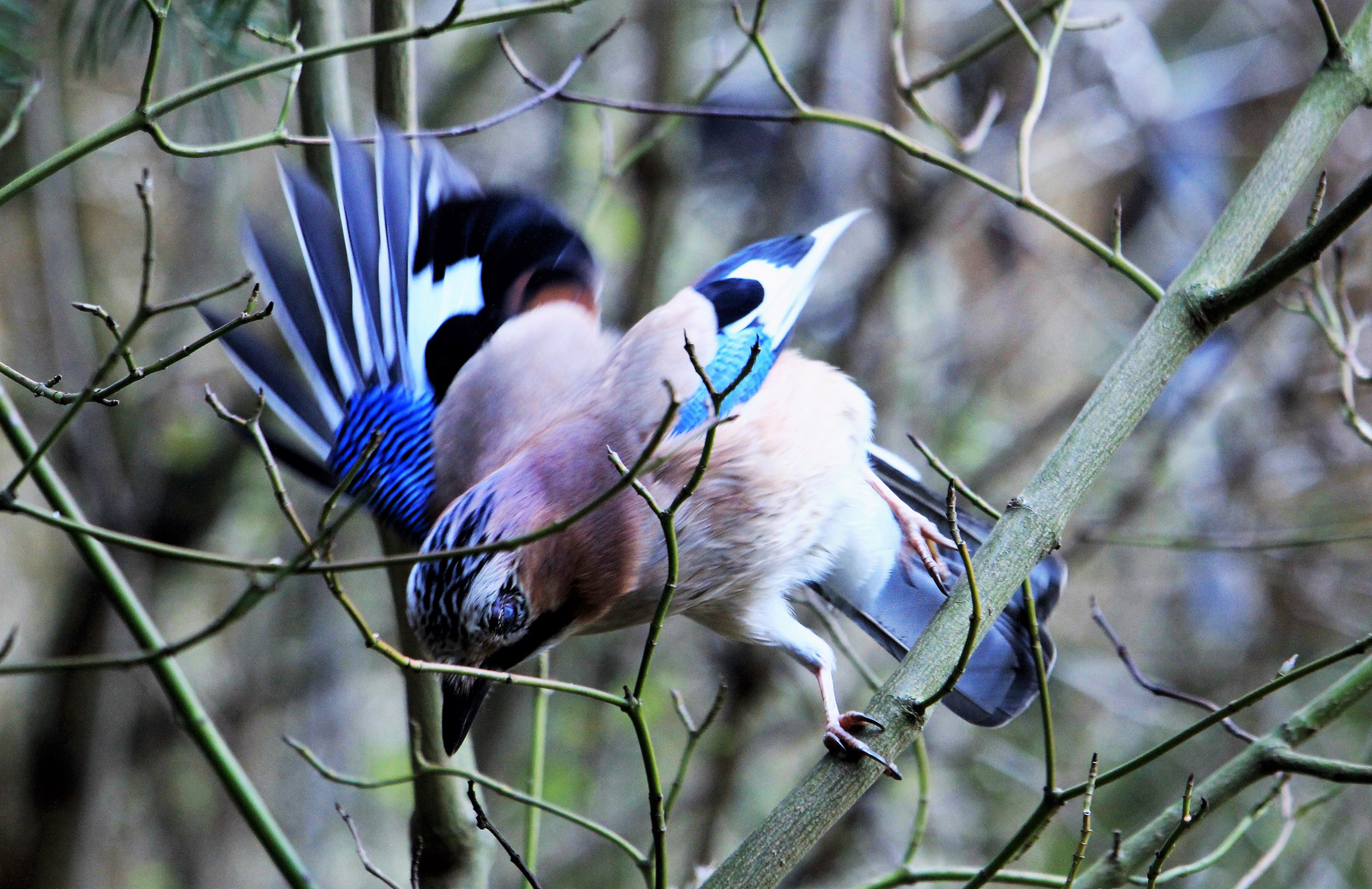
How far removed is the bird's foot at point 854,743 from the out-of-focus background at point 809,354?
2.30 metres

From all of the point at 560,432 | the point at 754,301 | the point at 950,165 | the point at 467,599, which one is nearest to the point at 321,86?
the point at 560,432

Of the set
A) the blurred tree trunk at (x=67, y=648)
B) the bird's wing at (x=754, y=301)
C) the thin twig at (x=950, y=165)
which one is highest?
the thin twig at (x=950, y=165)

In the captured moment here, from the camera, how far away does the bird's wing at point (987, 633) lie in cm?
231

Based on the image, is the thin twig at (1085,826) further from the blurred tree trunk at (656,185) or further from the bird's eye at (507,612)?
the blurred tree trunk at (656,185)

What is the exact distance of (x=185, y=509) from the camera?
4.25 metres

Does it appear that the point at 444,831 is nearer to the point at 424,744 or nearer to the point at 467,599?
the point at 424,744

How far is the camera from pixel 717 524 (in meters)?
2.01

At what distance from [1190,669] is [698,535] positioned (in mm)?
3647

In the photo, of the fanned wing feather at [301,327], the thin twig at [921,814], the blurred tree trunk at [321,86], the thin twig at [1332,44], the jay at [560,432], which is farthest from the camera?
the fanned wing feather at [301,327]

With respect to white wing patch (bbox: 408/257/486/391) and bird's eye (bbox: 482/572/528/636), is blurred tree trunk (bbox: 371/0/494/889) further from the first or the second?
white wing patch (bbox: 408/257/486/391)

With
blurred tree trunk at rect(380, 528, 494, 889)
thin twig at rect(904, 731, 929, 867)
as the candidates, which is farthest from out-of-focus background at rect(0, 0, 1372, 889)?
blurred tree trunk at rect(380, 528, 494, 889)

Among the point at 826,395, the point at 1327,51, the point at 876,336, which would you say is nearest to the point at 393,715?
the point at 876,336

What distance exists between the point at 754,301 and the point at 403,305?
76cm

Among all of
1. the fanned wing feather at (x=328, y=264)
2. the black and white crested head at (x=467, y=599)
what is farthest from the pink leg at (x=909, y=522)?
the fanned wing feather at (x=328, y=264)
